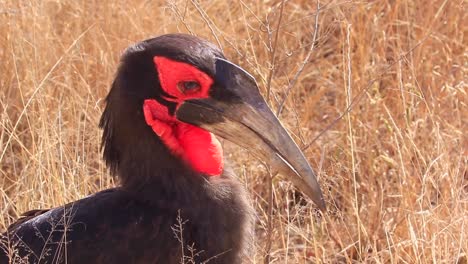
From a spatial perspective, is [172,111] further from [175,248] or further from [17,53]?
[17,53]

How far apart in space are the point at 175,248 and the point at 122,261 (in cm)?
16

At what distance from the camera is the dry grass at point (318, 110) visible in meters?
4.43

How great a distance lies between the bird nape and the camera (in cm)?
345

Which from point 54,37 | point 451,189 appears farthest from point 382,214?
point 54,37

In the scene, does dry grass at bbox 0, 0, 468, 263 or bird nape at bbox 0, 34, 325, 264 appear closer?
bird nape at bbox 0, 34, 325, 264

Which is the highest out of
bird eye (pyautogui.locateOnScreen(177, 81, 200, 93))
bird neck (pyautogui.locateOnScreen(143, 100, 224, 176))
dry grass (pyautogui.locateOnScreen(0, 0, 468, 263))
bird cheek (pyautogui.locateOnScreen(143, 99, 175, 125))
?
bird eye (pyautogui.locateOnScreen(177, 81, 200, 93))

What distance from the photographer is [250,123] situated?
3.44 metres

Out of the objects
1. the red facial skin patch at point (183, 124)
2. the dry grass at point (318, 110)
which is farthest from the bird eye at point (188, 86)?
the dry grass at point (318, 110)

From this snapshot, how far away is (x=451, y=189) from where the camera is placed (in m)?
4.30

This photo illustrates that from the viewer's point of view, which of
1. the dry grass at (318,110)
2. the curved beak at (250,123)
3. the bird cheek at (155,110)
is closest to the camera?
the curved beak at (250,123)

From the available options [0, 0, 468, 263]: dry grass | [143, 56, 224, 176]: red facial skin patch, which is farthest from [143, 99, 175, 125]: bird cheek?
[0, 0, 468, 263]: dry grass

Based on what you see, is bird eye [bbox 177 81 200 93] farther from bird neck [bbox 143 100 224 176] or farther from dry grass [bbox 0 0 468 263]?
dry grass [bbox 0 0 468 263]

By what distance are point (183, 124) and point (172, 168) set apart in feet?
0.45

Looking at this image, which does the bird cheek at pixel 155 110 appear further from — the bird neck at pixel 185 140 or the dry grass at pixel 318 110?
the dry grass at pixel 318 110
